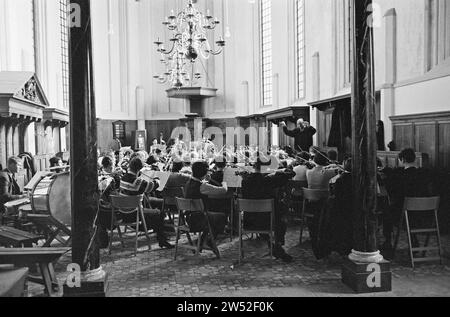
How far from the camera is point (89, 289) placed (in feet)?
14.0

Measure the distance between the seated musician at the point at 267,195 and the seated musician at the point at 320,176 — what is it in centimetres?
83

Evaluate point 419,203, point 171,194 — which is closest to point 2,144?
point 171,194

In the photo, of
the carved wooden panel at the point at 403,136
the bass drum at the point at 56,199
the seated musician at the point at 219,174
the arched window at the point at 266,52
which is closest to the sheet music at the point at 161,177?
the seated musician at the point at 219,174

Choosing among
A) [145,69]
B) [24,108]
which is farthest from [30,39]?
[145,69]

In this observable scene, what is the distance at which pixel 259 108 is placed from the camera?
19.8 metres

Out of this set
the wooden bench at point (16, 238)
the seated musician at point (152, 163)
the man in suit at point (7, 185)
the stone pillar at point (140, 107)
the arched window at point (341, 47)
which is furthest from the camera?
the stone pillar at point (140, 107)

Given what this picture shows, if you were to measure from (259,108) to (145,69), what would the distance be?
20.8 ft

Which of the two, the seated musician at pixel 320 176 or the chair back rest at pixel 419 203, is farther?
the seated musician at pixel 320 176

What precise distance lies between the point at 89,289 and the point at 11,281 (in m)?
1.49

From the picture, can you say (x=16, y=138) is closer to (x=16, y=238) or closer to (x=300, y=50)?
(x=16, y=238)

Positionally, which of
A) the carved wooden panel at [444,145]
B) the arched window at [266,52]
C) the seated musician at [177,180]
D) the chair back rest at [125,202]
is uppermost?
the arched window at [266,52]

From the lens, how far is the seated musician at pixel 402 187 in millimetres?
5535

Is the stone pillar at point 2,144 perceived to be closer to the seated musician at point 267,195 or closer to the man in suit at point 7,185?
the man in suit at point 7,185

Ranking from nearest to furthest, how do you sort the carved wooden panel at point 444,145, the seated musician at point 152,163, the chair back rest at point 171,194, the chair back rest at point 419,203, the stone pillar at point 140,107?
1. the chair back rest at point 419,203
2. the chair back rest at point 171,194
3. the carved wooden panel at point 444,145
4. the seated musician at point 152,163
5. the stone pillar at point 140,107
